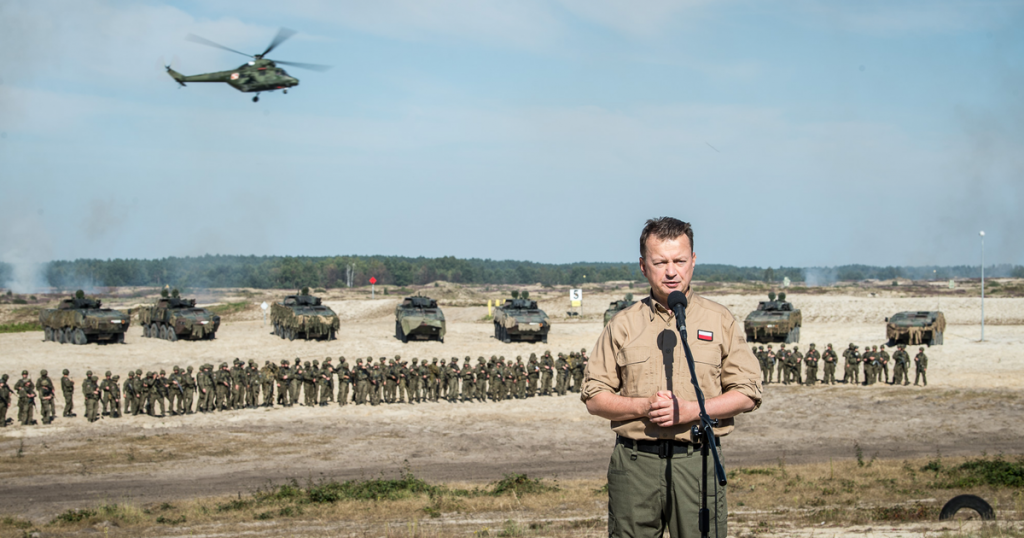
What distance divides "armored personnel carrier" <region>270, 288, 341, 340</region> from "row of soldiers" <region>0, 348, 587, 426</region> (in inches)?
339

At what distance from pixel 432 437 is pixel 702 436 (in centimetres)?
1515

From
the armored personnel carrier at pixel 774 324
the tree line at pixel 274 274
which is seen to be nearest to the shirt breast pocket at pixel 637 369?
the armored personnel carrier at pixel 774 324

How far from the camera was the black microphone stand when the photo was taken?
11.6 ft

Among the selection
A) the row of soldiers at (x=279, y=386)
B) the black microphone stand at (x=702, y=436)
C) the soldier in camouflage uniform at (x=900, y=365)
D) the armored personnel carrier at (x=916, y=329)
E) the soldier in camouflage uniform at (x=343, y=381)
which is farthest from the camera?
the armored personnel carrier at (x=916, y=329)

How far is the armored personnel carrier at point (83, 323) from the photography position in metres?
32.0

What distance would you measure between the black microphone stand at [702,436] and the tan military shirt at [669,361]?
0.08m

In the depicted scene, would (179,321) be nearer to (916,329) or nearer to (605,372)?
(916,329)

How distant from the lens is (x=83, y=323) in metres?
32.0

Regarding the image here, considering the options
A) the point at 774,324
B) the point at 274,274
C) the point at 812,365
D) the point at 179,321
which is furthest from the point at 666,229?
the point at 274,274

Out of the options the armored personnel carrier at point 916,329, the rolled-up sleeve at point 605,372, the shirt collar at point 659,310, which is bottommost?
the armored personnel carrier at point 916,329

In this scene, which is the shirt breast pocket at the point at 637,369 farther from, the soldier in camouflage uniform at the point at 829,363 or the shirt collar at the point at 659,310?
the soldier in camouflage uniform at the point at 829,363

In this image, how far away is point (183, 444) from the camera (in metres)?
17.2

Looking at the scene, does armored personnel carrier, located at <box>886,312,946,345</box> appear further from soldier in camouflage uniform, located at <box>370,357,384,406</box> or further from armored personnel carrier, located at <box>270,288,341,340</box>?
armored personnel carrier, located at <box>270,288,341,340</box>

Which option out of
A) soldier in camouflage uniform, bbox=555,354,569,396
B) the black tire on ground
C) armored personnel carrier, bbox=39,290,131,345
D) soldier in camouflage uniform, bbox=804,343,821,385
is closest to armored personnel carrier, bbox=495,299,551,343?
soldier in camouflage uniform, bbox=555,354,569,396
